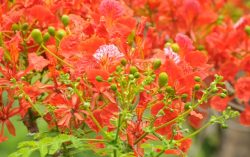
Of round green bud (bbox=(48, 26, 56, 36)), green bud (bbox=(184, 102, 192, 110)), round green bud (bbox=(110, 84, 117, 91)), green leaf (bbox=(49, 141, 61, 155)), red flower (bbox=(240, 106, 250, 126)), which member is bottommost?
red flower (bbox=(240, 106, 250, 126))

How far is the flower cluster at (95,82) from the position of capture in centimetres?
186

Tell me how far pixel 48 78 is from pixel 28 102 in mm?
118

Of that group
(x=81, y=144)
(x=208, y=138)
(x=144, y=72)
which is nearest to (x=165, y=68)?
(x=144, y=72)

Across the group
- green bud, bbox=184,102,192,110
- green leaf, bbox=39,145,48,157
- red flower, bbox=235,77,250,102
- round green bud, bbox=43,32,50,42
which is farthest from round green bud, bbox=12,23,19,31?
red flower, bbox=235,77,250,102

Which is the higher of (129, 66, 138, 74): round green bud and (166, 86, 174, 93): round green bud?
(129, 66, 138, 74): round green bud

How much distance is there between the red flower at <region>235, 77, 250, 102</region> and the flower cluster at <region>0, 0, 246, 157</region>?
1.29 feet

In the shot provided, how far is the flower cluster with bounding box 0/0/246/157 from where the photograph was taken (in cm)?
186

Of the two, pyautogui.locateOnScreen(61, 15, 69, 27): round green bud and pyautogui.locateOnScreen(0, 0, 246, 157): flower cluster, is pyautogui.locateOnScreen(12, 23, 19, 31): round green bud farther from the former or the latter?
pyautogui.locateOnScreen(61, 15, 69, 27): round green bud

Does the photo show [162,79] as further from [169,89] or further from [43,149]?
[43,149]

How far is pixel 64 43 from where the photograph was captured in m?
1.97

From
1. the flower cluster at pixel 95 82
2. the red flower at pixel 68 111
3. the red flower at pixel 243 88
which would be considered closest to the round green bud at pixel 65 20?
the flower cluster at pixel 95 82

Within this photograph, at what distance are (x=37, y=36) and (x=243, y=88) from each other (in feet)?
2.94

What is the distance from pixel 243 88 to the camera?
2520 millimetres

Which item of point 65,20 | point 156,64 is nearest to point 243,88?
point 156,64
